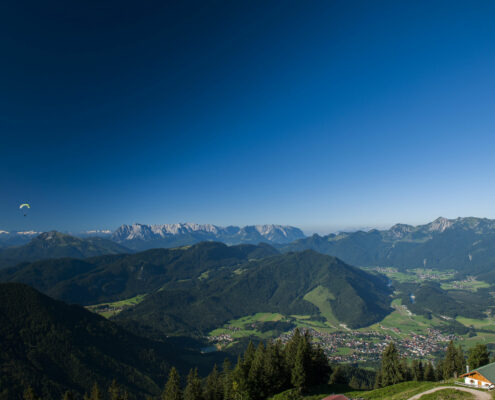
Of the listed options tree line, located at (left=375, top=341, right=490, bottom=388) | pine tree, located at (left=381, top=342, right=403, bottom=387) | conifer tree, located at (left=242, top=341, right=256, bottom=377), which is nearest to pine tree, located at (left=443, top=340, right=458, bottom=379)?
tree line, located at (left=375, top=341, right=490, bottom=388)

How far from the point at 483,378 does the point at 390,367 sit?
29.2 meters

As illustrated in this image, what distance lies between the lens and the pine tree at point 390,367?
212 feet

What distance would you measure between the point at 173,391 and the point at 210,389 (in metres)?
9.89

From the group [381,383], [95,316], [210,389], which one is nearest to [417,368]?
[381,383]

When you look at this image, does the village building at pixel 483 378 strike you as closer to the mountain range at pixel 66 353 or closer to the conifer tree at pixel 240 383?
the conifer tree at pixel 240 383

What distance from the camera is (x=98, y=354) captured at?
15438 centimetres

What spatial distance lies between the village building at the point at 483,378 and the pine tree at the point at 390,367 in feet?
76.9

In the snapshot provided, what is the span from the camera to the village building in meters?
39.3

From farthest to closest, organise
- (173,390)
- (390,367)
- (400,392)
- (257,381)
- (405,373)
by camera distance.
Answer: (405,373) → (390,367) → (173,390) → (257,381) → (400,392)

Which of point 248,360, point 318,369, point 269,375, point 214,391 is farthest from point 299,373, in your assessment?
point 214,391

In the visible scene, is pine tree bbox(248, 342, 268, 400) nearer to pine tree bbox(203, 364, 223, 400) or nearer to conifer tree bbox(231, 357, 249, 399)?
conifer tree bbox(231, 357, 249, 399)

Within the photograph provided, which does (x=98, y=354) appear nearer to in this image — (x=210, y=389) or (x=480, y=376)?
(x=210, y=389)

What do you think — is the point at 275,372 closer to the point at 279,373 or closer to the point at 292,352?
the point at 279,373

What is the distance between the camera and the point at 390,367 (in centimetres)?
6556
